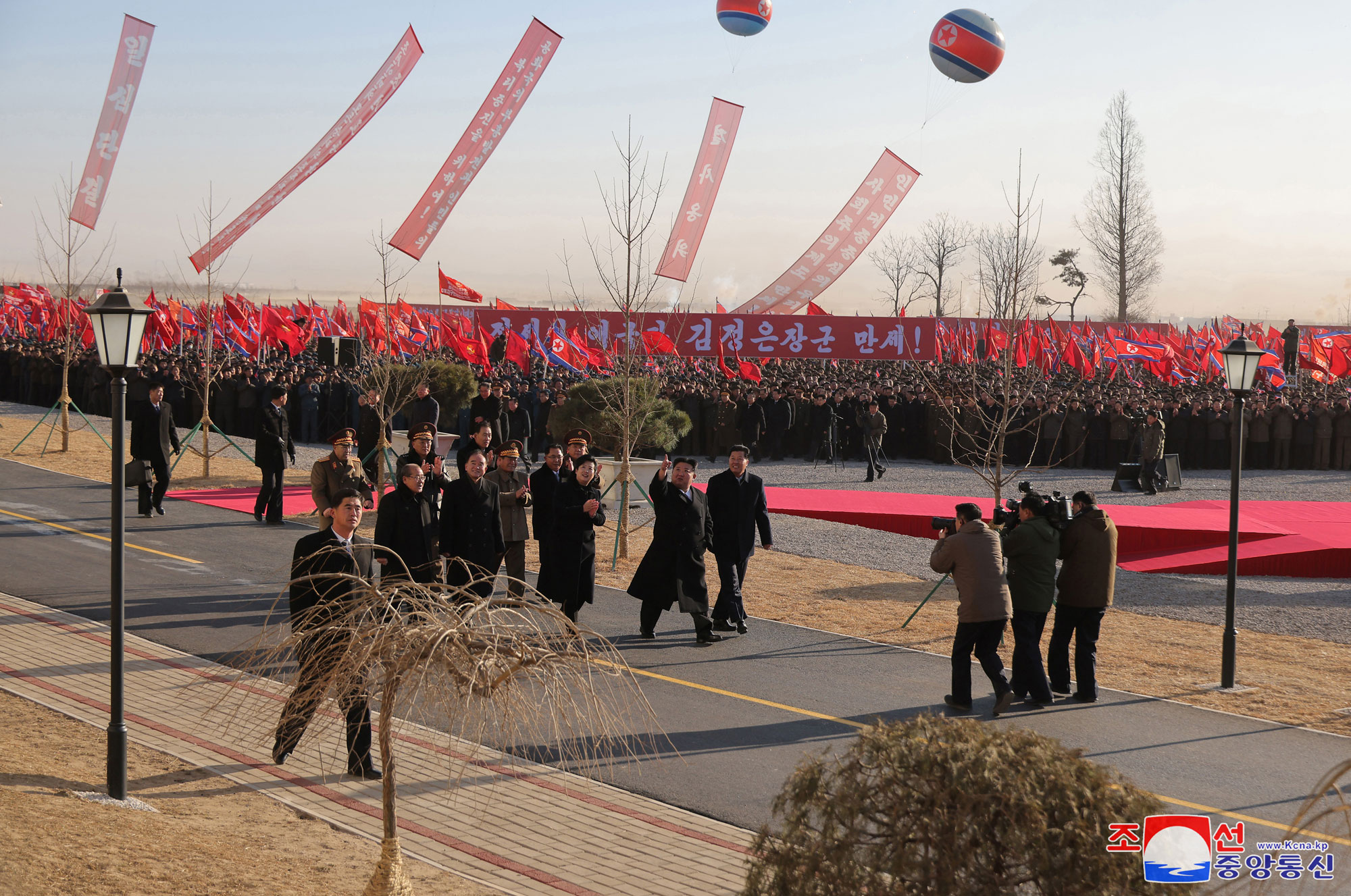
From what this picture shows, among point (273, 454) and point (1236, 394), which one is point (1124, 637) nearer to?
point (1236, 394)

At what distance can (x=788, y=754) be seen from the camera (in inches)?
312

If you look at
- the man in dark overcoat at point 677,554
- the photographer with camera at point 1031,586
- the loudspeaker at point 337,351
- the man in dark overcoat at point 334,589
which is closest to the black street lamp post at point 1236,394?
the photographer with camera at point 1031,586

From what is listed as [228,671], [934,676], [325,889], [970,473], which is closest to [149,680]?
[228,671]

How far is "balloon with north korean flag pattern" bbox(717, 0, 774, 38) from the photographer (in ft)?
91.7

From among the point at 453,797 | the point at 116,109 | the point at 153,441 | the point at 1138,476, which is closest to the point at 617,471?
the point at 153,441

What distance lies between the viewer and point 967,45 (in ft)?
85.8

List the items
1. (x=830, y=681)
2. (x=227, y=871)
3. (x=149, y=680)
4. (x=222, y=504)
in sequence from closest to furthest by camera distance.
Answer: (x=227, y=871) < (x=149, y=680) < (x=830, y=681) < (x=222, y=504)

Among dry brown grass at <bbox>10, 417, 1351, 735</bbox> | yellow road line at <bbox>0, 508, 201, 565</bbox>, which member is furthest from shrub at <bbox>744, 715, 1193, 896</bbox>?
yellow road line at <bbox>0, 508, 201, 565</bbox>

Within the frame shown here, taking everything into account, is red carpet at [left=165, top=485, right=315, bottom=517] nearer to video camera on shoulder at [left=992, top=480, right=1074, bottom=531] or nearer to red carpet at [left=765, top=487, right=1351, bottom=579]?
red carpet at [left=765, top=487, right=1351, bottom=579]

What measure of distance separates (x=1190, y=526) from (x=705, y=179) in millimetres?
18932

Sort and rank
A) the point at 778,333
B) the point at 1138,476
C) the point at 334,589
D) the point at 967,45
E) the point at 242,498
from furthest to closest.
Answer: the point at 778,333
the point at 967,45
the point at 1138,476
the point at 242,498
the point at 334,589

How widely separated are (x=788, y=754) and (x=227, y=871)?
384cm

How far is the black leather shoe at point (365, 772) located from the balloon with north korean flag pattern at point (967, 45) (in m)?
23.4

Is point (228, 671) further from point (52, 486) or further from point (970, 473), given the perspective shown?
point (970, 473)
